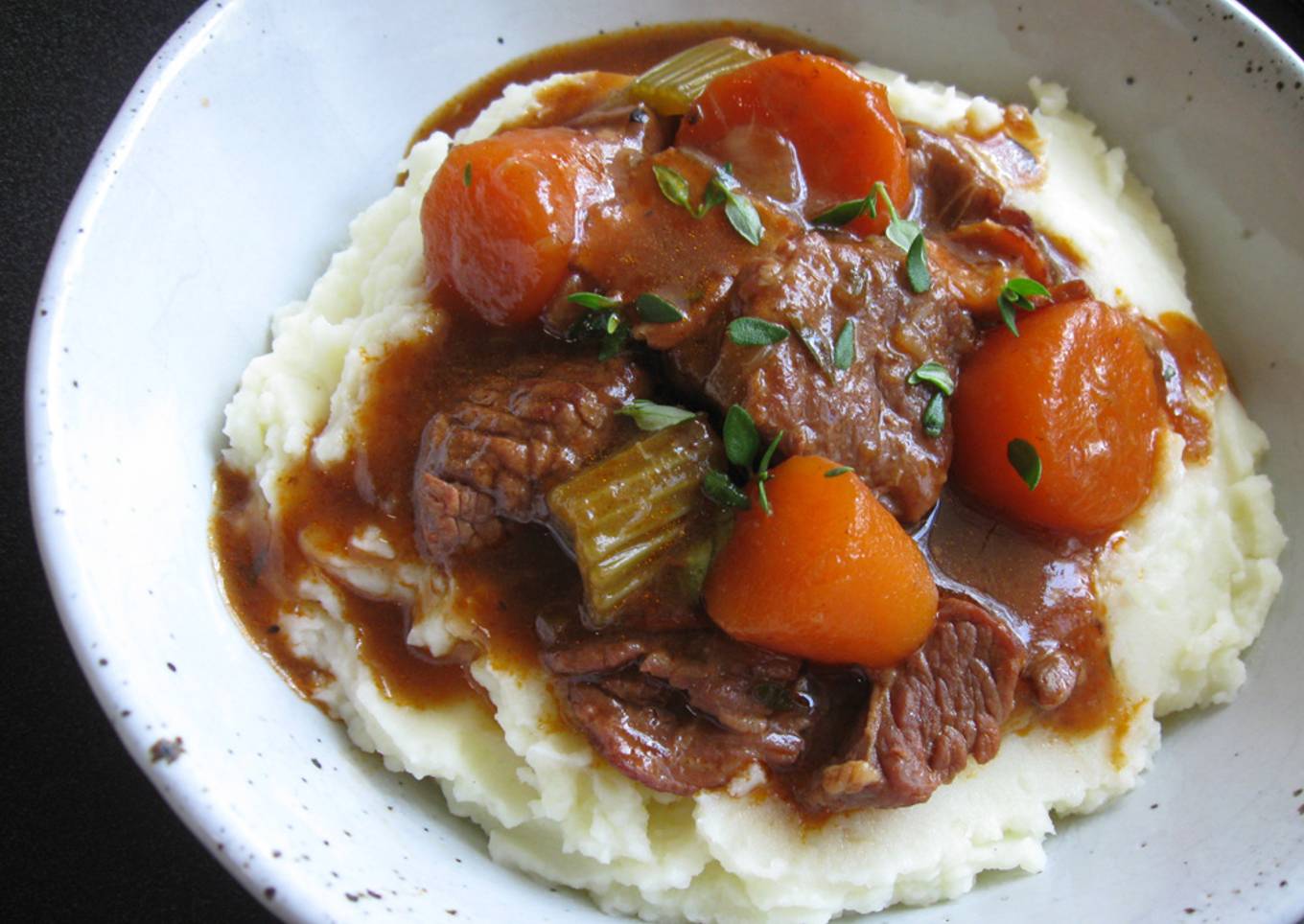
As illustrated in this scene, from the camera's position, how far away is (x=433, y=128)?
4.28 meters

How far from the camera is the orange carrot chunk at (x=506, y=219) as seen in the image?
315 cm

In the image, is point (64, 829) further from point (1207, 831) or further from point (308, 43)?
point (1207, 831)

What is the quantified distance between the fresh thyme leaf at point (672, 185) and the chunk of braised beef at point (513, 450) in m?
0.52

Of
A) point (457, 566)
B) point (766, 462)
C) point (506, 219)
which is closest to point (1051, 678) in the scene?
point (766, 462)

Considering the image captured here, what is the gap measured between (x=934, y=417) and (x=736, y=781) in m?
1.19

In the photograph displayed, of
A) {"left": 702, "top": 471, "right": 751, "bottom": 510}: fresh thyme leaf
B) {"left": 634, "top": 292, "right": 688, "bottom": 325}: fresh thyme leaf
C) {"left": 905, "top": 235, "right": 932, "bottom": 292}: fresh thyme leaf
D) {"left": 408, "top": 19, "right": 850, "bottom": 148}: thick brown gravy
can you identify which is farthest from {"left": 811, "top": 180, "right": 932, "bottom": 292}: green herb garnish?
{"left": 408, "top": 19, "right": 850, "bottom": 148}: thick brown gravy

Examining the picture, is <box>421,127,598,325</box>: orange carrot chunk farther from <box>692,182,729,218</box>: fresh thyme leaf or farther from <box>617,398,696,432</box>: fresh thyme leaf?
<box>617,398,696,432</box>: fresh thyme leaf

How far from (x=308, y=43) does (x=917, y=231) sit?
2.22m

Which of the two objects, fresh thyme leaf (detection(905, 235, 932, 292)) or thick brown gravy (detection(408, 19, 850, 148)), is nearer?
fresh thyme leaf (detection(905, 235, 932, 292))

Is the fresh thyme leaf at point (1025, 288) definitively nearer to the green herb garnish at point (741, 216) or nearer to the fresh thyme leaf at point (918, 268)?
the fresh thyme leaf at point (918, 268)

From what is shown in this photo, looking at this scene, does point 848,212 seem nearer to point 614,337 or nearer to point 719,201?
point 719,201

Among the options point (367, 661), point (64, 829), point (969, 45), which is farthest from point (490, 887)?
point (969, 45)

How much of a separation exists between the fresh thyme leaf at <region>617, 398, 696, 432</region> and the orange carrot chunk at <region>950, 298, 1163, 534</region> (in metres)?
0.89

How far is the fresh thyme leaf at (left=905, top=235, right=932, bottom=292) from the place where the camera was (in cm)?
324
